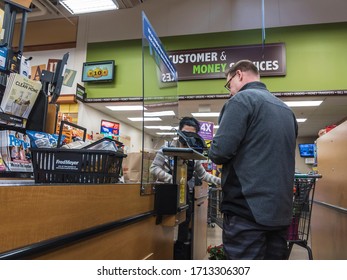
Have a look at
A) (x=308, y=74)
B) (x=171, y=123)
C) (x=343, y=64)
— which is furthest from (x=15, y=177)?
(x=343, y=64)

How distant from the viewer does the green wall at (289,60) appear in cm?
553

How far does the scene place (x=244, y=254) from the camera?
1.34 meters

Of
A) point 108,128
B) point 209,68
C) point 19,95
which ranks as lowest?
point 19,95

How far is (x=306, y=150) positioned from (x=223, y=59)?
744 cm

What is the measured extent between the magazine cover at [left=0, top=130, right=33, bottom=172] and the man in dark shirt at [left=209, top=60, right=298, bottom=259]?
3.57 feet

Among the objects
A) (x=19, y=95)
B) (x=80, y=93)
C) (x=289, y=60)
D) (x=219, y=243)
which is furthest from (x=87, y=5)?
(x=219, y=243)

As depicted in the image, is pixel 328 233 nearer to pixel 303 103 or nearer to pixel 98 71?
pixel 303 103

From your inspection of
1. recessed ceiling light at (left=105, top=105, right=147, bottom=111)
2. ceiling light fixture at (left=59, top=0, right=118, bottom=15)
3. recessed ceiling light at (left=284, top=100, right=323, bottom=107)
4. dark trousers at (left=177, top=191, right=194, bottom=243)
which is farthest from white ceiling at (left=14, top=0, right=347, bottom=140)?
dark trousers at (left=177, top=191, right=194, bottom=243)

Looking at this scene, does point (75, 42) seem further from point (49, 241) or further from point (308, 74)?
point (49, 241)

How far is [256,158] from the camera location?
55.0 inches

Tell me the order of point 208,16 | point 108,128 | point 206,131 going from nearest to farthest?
point 208,16 → point 206,131 → point 108,128

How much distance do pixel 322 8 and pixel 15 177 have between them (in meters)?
6.23

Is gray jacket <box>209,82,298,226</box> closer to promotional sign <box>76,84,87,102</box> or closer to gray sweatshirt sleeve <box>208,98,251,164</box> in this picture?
gray sweatshirt sleeve <box>208,98,251,164</box>

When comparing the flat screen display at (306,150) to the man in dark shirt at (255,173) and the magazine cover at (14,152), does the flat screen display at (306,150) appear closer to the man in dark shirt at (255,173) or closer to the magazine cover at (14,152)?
the man in dark shirt at (255,173)
